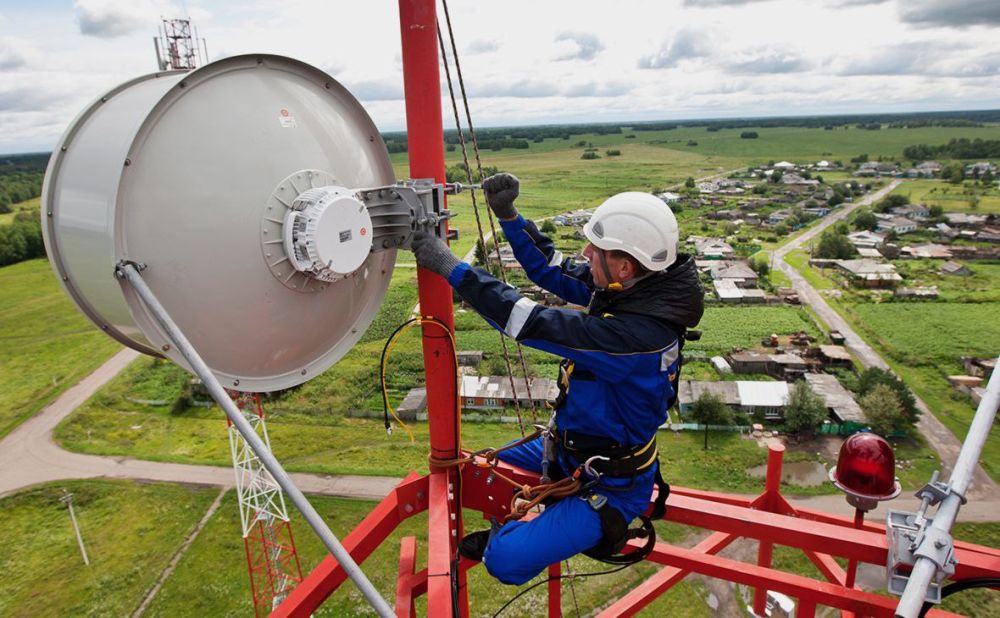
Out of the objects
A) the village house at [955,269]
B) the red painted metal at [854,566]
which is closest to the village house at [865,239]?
the village house at [955,269]

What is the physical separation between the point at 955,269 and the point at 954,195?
43.1 metres

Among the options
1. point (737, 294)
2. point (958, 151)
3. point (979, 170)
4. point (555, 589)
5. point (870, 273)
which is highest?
point (958, 151)

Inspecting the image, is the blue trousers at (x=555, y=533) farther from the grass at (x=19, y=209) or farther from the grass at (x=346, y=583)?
the grass at (x=19, y=209)

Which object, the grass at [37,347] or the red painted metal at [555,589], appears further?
the grass at [37,347]

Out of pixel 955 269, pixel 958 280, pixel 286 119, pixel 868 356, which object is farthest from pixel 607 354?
pixel 955 269

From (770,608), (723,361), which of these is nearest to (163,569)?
(770,608)

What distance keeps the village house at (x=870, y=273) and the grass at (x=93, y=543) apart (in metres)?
43.5

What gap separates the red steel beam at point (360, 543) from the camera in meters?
3.78

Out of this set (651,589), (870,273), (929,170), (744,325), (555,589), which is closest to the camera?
(555,589)

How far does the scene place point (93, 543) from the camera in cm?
1969

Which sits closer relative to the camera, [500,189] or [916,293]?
[500,189]

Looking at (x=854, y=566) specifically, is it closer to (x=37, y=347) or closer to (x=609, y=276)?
(x=609, y=276)

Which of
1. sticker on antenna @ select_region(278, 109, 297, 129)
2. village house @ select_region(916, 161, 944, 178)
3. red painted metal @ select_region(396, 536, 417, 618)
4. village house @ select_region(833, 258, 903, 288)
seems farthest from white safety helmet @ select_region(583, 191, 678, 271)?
village house @ select_region(916, 161, 944, 178)

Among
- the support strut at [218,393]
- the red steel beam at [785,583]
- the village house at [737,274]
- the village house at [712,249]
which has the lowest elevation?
the village house at [737,274]
